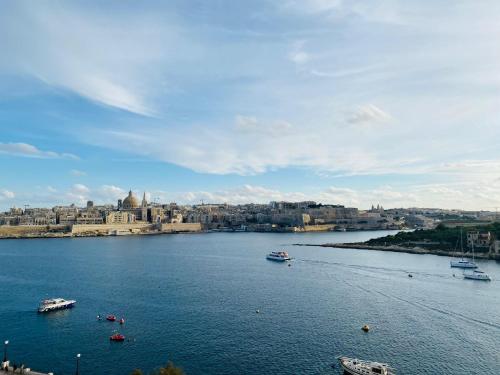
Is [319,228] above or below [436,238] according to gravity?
above

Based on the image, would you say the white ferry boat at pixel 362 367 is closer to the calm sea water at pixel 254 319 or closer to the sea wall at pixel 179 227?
the calm sea water at pixel 254 319

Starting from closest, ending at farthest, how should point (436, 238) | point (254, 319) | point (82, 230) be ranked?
point (254, 319) < point (436, 238) < point (82, 230)

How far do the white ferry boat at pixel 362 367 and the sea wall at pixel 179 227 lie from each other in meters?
92.0

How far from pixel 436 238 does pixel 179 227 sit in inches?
2528

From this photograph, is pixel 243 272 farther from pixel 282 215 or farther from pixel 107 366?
pixel 282 215

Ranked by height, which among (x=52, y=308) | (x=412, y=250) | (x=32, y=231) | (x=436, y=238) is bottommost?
(x=52, y=308)

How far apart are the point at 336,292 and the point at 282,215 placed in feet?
300

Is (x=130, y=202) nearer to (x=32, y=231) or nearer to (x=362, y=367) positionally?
(x=32, y=231)

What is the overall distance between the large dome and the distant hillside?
73.0m

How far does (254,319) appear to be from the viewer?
21.9 m

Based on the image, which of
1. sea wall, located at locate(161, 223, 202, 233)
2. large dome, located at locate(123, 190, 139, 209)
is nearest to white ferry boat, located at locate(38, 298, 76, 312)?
sea wall, located at locate(161, 223, 202, 233)

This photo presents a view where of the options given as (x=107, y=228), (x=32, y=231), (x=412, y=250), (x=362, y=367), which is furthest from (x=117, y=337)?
(x=107, y=228)

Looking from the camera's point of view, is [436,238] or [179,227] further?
[179,227]

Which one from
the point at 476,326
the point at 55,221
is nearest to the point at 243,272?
the point at 476,326
